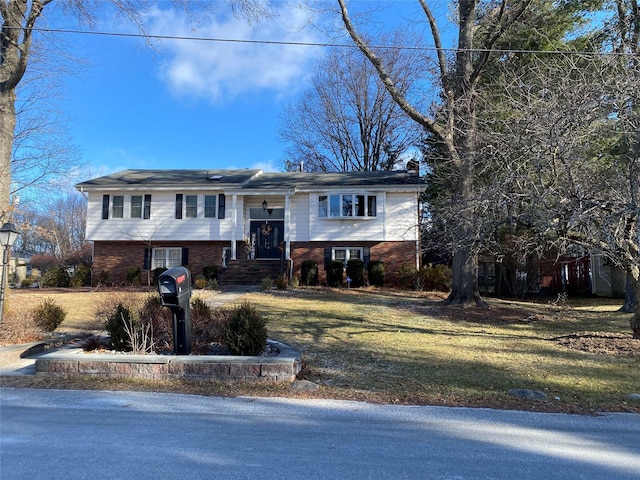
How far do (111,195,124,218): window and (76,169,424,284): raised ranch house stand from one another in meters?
0.05

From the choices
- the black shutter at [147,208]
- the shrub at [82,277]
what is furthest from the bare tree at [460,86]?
the shrub at [82,277]

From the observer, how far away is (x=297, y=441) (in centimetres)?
421

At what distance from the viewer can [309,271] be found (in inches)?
834

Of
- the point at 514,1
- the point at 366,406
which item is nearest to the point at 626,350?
the point at 366,406

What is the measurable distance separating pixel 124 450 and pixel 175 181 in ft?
68.4

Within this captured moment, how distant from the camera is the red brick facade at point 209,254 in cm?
2242

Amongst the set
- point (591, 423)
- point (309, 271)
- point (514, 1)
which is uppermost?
point (514, 1)

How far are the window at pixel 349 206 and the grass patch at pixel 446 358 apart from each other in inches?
335

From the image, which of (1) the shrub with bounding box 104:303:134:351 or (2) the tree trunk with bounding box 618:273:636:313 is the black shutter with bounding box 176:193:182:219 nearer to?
(1) the shrub with bounding box 104:303:134:351

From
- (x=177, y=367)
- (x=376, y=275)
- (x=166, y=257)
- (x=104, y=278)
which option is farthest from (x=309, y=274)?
(x=177, y=367)

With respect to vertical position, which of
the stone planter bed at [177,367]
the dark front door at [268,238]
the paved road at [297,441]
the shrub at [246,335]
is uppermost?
the dark front door at [268,238]

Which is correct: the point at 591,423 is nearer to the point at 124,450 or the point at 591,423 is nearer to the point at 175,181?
the point at 124,450

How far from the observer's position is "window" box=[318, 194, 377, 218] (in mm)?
22312

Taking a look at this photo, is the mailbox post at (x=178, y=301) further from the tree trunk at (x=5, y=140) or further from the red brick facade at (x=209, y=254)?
the red brick facade at (x=209, y=254)
